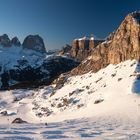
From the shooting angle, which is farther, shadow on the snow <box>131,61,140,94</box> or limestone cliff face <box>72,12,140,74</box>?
limestone cliff face <box>72,12,140,74</box>

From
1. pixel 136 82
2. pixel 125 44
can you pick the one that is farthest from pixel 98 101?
pixel 125 44

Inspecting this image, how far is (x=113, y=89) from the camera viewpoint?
7819cm

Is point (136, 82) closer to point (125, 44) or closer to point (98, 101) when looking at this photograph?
point (98, 101)

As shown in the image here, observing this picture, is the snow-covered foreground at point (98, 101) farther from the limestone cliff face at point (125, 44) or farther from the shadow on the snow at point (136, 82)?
the limestone cliff face at point (125, 44)

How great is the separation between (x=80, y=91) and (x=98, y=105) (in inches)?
844

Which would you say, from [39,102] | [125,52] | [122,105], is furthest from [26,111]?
[122,105]

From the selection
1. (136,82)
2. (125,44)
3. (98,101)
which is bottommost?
(98,101)

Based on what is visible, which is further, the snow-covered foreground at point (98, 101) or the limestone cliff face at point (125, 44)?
the limestone cliff face at point (125, 44)

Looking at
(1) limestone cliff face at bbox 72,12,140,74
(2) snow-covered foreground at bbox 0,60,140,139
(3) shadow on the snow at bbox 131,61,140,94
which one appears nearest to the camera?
(2) snow-covered foreground at bbox 0,60,140,139

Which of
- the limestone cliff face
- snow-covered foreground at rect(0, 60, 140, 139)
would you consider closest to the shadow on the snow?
snow-covered foreground at rect(0, 60, 140, 139)

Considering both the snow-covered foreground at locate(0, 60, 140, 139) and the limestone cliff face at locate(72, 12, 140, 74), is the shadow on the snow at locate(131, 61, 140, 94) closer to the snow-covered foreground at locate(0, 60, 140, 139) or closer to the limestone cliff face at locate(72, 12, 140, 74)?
the snow-covered foreground at locate(0, 60, 140, 139)

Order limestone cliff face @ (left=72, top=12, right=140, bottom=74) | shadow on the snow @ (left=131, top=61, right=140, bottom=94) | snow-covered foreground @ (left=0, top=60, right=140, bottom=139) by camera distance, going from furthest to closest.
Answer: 1. limestone cliff face @ (left=72, top=12, right=140, bottom=74)
2. shadow on the snow @ (left=131, top=61, right=140, bottom=94)
3. snow-covered foreground @ (left=0, top=60, right=140, bottom=139)

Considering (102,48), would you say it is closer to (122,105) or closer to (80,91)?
(80,91)

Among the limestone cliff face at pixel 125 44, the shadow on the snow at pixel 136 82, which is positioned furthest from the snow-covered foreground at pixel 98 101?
the limestone cliff face at pixel 125 44
